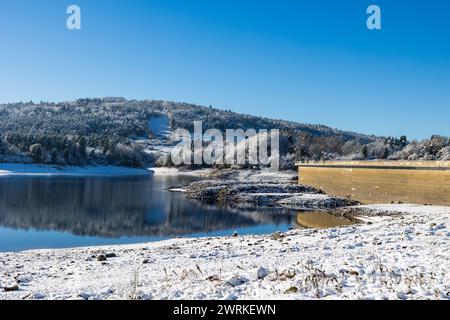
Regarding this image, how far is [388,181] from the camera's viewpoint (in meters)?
43.0

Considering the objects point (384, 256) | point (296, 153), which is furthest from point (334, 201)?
point (296, 153)

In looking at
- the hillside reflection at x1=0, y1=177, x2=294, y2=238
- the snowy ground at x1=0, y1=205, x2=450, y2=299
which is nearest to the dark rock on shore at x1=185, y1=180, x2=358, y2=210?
the hillside reflection at x1=0, y1=177, x2=294, y2=238

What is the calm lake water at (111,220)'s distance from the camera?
26594 millimetres

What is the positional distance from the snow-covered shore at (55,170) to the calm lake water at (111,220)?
58.8m

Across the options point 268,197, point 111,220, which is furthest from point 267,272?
point 268,197

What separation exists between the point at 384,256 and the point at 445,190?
2600cm

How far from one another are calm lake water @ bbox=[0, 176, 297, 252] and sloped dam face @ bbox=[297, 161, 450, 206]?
10.2 m

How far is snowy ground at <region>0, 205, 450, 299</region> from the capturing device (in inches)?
333

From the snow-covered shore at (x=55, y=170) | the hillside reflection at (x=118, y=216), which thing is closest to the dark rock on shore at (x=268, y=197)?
the hillside reflection at (x=118, y=216)

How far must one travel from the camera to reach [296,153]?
10869 cm

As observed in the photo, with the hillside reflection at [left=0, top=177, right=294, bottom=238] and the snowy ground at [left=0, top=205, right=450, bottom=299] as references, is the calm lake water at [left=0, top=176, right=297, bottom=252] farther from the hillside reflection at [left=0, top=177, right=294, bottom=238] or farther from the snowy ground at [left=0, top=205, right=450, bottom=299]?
the snowy ground at [left=0, top=205, right=450, bottom=299]

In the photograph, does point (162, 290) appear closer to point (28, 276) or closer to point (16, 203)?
point (28, 276)

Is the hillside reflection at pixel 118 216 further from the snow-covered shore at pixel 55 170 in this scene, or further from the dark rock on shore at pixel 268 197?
the snow-covered shore at pixel 55 170

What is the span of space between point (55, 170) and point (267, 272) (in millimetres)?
112293
